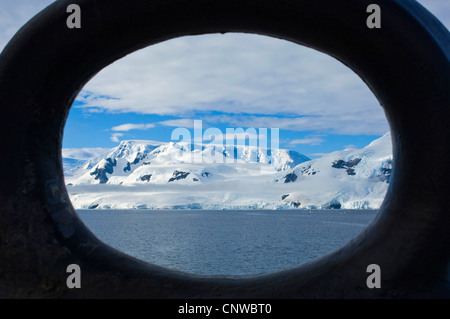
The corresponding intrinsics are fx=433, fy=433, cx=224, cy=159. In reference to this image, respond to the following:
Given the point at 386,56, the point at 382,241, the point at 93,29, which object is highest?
the point at 93,29

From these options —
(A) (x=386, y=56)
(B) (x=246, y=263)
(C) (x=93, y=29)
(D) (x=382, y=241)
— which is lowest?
(B) (x=246, y=263)

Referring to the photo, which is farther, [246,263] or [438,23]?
[246,263]

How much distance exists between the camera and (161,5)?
2084 mm

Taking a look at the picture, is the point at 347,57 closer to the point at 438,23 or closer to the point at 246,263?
the point at 438,23

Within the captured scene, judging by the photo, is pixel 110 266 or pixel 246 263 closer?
pixel 110 266

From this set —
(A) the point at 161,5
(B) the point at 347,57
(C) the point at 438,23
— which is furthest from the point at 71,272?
(C) the point at 438,23

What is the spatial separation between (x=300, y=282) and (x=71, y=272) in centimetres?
118
